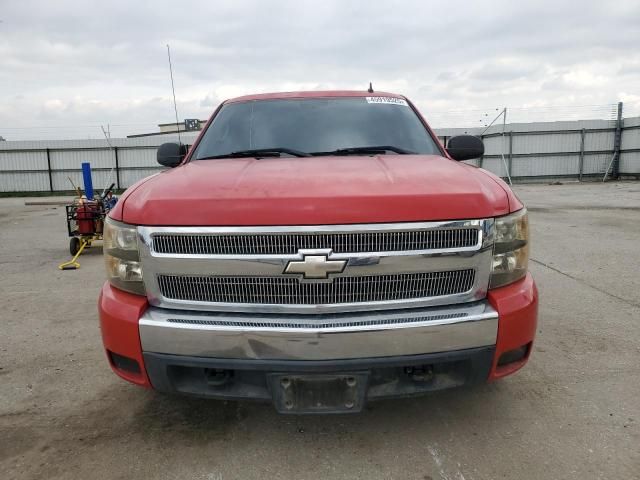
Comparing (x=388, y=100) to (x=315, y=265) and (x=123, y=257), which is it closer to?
(x=315, y=265)

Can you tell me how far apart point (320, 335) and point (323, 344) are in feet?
0.13

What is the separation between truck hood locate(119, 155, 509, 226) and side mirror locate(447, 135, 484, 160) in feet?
3.82

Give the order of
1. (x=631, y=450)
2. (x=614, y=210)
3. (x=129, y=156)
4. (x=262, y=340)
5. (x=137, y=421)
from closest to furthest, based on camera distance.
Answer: (x=262, y=340), (x=631, y=450), (x=137, y=421), (x=614, y=210), (x=129, y=156)

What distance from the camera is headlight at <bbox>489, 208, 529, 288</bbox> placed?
211 cm

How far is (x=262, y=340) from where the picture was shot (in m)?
1.93

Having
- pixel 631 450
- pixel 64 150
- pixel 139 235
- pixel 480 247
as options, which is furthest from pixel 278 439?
pixel 64 150

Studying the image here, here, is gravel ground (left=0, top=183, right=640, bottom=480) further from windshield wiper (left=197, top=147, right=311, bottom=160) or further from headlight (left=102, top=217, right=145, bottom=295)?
windshield wiper (left=197, top=147, right=311, bottom=160)

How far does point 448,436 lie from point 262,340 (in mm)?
1141

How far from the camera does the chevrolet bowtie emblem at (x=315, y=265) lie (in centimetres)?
195

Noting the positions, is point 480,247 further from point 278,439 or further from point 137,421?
point 137,421

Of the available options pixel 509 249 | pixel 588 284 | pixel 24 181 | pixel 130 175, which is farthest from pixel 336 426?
pixel 24 181

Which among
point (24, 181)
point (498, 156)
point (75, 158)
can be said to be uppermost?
point (75, 158)

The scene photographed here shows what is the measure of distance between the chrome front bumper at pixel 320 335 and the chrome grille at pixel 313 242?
0.95ft

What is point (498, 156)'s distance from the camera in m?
24.3
